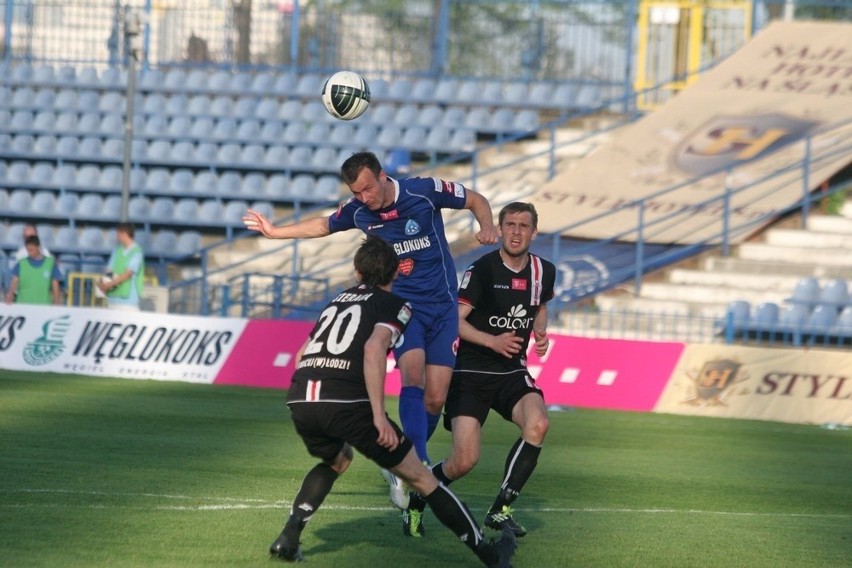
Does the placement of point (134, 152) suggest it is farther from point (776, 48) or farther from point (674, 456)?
point (674, 456)

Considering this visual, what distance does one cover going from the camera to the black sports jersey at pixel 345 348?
6602 millimetres

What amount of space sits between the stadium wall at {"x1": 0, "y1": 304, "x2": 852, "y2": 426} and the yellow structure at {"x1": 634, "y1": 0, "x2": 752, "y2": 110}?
40.3ft

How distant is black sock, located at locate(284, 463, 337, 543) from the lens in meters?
6.78

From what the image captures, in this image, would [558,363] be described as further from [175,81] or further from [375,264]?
[175,81]

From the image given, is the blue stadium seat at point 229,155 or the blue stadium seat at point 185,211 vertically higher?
the blue stadium seat at point 229,155

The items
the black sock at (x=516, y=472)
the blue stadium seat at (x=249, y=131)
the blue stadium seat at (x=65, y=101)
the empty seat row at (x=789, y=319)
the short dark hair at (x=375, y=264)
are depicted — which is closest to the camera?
the short dark hair at (x=375, y=264)

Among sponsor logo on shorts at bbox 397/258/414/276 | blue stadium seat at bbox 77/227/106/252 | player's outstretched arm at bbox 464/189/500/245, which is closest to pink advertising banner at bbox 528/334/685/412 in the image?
player's outstretched arm at bbox 464/189/500/245

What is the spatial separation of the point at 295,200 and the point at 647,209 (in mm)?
6215

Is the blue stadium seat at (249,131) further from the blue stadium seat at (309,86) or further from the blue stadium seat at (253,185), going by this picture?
the blue stadium seat at (309,86)

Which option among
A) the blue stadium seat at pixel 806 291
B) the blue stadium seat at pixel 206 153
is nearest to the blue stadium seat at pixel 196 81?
the blue stadium seat at pixel 206 153

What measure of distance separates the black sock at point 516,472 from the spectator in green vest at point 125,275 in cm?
1096

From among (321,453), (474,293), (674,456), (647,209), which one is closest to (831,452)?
(674,456)

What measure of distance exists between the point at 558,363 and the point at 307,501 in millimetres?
10125

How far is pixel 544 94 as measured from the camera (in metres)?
27.7
